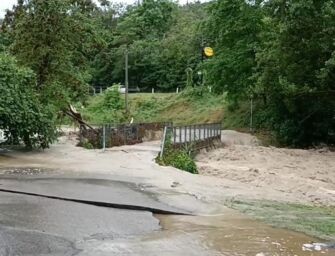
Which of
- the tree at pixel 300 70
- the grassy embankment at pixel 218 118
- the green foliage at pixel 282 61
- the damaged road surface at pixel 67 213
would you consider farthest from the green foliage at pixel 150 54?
the damaged road surface at pixel 67 213

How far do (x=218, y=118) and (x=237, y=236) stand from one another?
49.2 meters

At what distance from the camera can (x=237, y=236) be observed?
372 inches

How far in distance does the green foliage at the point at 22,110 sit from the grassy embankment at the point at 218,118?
10947 mm

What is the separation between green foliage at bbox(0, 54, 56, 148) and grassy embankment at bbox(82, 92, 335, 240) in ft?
35.9

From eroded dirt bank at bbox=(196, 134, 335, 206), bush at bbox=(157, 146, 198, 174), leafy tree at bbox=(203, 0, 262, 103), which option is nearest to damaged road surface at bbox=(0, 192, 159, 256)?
eroded dirt bank at bbox=(196, 134, 335, 206)

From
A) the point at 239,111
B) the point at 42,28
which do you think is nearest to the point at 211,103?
the point at 239,111

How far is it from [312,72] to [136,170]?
19.7m

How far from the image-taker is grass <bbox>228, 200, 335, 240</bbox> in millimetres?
10172

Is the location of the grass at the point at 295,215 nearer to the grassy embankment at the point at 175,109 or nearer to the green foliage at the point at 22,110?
the green foliage at the point at 22,110

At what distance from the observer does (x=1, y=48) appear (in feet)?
97.0

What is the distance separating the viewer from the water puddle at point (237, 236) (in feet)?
27.9

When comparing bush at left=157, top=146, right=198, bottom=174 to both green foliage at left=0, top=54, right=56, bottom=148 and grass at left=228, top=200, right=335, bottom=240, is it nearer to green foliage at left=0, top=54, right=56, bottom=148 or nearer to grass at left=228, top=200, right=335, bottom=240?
green foliage at left=0, top=54, right=56, bottom=148

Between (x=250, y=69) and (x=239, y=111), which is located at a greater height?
(x=250, y=69)

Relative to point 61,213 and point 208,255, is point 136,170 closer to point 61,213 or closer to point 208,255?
point 61,213
